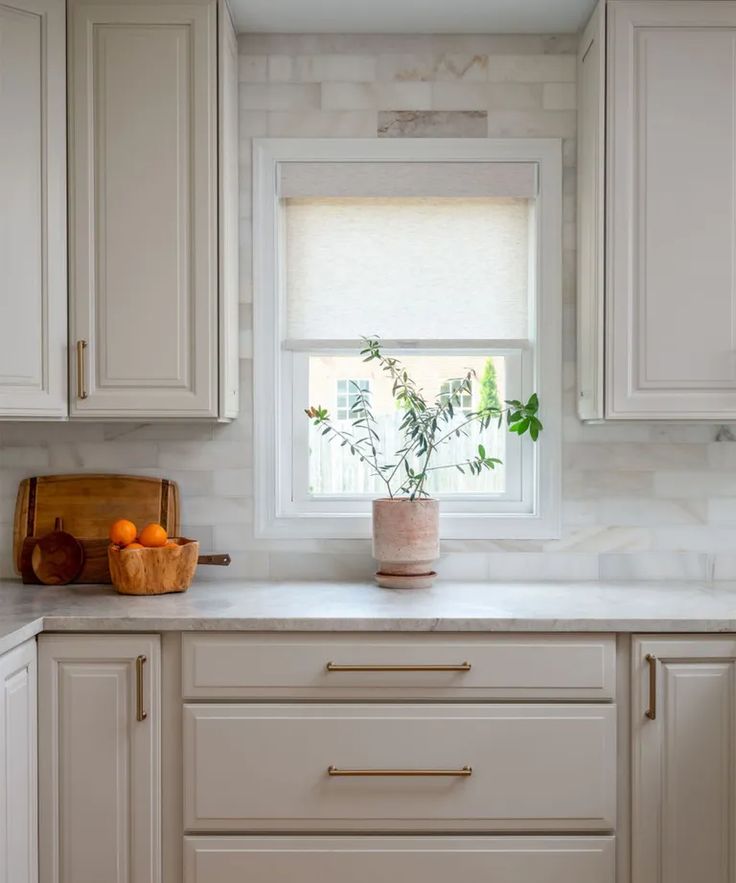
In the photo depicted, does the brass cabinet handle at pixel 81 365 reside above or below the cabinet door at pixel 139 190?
below

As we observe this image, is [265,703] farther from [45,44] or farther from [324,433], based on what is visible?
[45,44]

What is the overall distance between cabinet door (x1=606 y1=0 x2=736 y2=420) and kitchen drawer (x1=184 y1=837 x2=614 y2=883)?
113cm

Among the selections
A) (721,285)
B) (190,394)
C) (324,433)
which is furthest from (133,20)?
(721,285)

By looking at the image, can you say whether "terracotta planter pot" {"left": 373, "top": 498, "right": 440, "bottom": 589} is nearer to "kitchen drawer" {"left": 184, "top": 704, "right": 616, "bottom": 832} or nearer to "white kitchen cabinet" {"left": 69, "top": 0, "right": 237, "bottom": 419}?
"kitchen drawer" {"left": 184, "top": 704, "right": 616, "bottom": 832}

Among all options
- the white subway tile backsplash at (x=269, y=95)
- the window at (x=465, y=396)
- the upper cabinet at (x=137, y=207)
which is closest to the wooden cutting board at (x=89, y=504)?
the upper cabinet at (x=137, y=207)

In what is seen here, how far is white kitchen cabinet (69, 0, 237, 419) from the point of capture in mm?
2422

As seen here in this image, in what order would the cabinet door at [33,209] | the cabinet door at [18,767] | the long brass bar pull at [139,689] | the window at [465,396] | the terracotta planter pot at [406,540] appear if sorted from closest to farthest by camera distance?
the cabinet door at [18,767]
the long brass bar pull at [139,689]
the cabinet door at [33,209]
the terracotta planter pot at [406,540]
the window at [465,396]

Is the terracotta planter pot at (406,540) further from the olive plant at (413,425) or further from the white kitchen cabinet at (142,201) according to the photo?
the white kitchen cabinet at (142,201)

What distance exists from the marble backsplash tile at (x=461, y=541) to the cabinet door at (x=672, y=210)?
0.31 m

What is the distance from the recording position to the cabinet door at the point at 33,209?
2.31m

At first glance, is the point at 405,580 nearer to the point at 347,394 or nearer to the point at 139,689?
the point at 347,394

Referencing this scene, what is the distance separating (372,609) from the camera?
226 centimetres

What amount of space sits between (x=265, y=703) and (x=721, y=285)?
1619 mm

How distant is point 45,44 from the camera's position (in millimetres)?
2369
